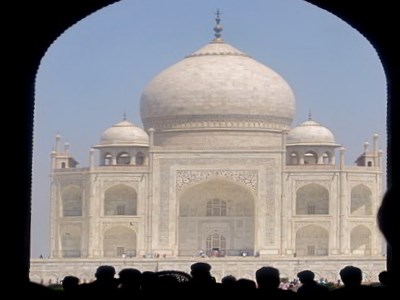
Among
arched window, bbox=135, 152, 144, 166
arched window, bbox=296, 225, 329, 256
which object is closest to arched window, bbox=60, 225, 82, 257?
arched window, bbox=135, 152, 144, 166

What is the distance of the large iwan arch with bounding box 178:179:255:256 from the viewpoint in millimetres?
43094

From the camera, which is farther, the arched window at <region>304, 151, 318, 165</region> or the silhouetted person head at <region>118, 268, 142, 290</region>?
the arched window at <region>304, 151, 318, 165</region>

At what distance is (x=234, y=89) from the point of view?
151ft

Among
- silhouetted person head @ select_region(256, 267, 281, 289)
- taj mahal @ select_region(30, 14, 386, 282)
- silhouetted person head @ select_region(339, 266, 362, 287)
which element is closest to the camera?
silhouetted person head @ select_region(339, 266, 362, 287)

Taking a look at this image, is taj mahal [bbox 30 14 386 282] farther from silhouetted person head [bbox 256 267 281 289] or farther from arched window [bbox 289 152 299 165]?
silhouetted person head [bbox 256 267 281 289]

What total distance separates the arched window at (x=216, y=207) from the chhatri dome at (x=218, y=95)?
2.72 m

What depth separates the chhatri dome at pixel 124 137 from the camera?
45.5 metres

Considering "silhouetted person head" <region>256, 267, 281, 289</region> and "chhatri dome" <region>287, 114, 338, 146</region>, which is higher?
"chhatri dome" <region>287, 114, 338, 146</region>

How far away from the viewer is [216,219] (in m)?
43.7

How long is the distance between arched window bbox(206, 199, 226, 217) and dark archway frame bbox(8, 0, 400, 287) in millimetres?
34901

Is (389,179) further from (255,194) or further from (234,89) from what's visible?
(234,89)

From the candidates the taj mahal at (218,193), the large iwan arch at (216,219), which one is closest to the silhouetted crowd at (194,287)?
the taj mahal at (218,193)

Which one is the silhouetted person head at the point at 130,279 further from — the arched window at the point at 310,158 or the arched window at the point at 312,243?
the arched window at the point at 310,158

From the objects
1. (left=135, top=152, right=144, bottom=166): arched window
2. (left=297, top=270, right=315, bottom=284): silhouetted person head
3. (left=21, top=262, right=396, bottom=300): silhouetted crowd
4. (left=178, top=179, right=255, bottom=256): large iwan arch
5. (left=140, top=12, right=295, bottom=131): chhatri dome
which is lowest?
(left=21, top=262, right=396, bottom=300): silhouetted crowd
